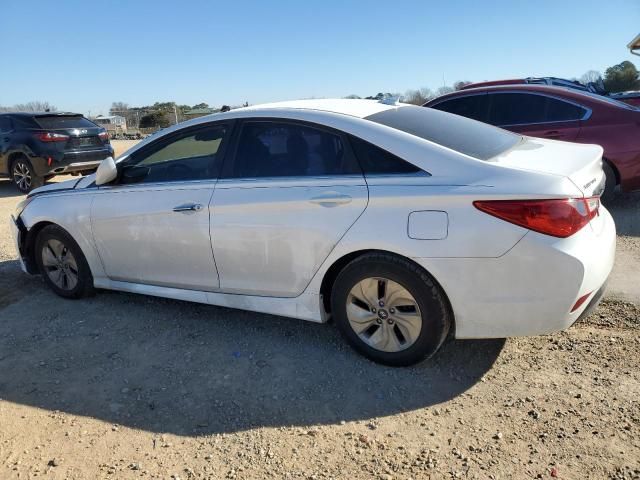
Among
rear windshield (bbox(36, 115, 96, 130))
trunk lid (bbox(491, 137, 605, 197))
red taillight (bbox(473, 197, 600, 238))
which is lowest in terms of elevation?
red taillight (bbox(473, 197, 600, 238))

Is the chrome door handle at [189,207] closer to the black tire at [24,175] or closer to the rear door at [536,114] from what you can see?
the rear door at [536,114]

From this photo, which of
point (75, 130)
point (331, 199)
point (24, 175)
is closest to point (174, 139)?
point (331, 199)

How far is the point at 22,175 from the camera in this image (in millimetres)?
10609

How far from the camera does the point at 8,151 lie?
34.9ft

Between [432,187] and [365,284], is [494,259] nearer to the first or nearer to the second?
[432,187]

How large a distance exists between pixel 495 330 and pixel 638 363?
3.17 ft

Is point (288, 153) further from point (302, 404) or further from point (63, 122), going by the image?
point (63, 122)

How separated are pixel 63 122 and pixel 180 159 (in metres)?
8.16

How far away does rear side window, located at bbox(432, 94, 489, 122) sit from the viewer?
7.02m

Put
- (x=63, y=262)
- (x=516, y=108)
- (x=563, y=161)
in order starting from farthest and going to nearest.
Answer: (x=516, y=108)
(x=63, y=262)
(x=563, y=161)

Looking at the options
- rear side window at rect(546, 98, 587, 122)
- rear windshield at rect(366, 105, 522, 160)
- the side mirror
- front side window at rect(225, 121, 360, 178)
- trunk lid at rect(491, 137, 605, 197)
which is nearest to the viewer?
trunk lid at rect(491, 137, 605, 197)

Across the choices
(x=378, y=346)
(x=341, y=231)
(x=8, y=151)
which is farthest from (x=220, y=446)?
(x=8, y=151)

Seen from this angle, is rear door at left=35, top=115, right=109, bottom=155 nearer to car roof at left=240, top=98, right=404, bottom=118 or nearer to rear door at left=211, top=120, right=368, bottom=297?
car roof at left=240, top=98, right=404, bottom=118

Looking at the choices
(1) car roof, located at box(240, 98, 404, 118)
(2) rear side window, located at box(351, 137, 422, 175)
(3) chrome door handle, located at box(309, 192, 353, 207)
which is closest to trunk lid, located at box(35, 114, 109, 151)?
(1) car roof, located at box(240, 98, 404, 118)
